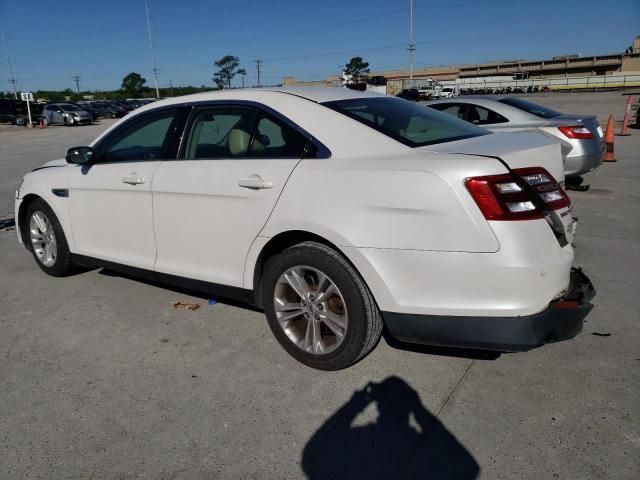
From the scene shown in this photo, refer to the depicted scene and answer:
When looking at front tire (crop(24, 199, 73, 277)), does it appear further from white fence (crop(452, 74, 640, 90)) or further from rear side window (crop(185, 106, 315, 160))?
white fence (crop(452, 74, 640, 90))

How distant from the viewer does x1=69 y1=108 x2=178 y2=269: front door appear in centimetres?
372

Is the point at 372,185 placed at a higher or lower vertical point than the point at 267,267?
higher

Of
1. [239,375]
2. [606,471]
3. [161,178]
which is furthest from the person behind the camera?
[161,178]

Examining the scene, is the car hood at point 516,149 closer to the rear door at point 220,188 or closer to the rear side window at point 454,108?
the rear door at point 220,188

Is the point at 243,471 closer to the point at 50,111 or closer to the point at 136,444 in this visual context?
the point at 136,444

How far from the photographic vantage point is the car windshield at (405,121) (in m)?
3.01

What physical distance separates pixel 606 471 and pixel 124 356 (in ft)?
8.94

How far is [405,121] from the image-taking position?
10.8 feet

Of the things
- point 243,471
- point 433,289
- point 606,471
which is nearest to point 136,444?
point 243,471

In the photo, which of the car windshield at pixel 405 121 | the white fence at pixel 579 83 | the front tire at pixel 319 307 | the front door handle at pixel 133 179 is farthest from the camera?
the white fence at pixel 579 83

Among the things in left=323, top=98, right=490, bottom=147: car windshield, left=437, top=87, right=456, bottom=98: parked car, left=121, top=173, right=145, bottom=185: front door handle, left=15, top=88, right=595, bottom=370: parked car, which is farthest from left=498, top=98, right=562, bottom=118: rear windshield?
left=437, top=87, right=456, bottom=98: parked car

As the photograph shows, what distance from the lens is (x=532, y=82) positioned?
71.6m

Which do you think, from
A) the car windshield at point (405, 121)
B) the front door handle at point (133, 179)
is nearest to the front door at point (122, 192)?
the front door handle at point (133, 179)

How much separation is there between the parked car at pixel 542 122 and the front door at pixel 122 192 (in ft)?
18.7
